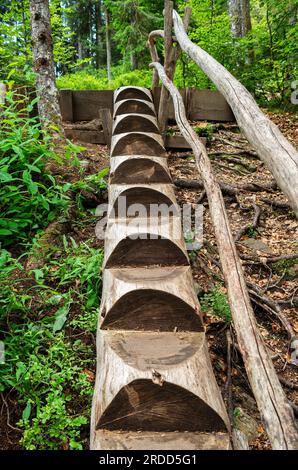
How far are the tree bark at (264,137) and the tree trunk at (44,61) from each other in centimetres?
254

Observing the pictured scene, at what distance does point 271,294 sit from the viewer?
3.09 metres

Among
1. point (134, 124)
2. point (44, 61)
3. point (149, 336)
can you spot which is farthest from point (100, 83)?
point (149, 336)

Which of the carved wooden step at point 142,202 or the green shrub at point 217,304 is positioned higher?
the carved wooden step at point 142,202

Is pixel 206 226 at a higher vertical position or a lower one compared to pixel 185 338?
lower

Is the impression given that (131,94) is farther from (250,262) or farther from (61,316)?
(61,316)

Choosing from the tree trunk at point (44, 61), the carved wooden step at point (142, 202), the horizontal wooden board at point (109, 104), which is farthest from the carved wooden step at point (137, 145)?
the horizontal wooden board at point (109, 104)

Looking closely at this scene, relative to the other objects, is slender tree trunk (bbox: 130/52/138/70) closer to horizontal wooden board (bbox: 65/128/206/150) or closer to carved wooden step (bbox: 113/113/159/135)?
horizontal wooden board (bbox: 65/128/206/150)

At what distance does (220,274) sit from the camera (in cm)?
321

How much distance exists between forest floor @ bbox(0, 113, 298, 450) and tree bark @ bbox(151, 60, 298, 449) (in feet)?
2.54

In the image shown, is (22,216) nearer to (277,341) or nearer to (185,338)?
(185,338)

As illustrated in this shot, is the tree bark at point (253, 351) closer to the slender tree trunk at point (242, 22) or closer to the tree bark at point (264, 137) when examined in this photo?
the tree bark at point (264, 137)

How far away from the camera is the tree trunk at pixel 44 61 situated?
4.18 m
